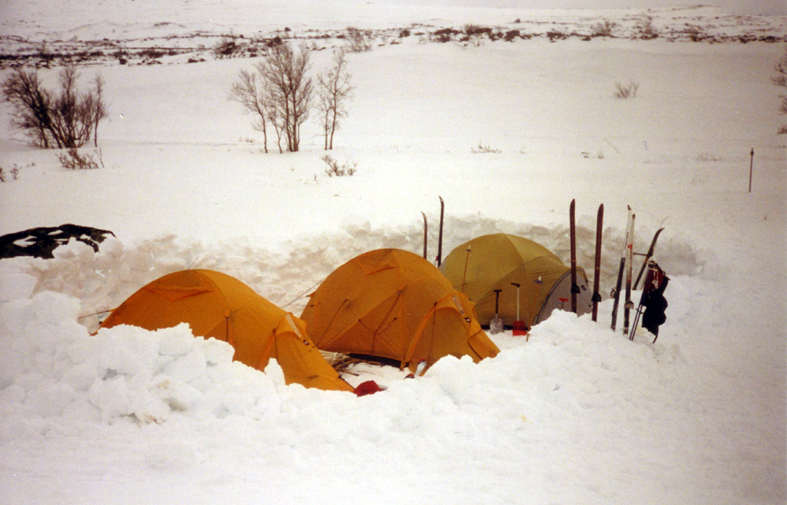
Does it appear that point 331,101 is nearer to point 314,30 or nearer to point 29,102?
point 29,102

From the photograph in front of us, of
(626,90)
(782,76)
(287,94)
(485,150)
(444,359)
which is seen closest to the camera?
(444,359)

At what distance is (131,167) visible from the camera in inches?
573

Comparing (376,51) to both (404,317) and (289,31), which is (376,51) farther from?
(404,317)

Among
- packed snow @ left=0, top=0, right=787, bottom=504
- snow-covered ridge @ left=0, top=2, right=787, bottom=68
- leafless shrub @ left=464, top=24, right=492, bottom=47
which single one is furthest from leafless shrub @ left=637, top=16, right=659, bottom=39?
leafless shrub @ left=464, top=24, right=492, bottom=47

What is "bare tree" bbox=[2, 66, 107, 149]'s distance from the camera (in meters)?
16.0

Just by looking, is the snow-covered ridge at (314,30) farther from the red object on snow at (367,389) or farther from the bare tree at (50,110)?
the red object on snow at (367,389)

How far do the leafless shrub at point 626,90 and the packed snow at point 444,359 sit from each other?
16.5 inches

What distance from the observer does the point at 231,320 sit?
5.15m

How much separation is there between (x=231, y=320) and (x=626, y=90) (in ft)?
71.4

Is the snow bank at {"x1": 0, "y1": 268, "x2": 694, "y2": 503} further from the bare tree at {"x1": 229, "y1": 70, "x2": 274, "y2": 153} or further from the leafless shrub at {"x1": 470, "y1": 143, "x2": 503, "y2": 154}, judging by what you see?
the bare tree at {"x1": 229, "y1": 70, "x2": 274, "y2": 153}

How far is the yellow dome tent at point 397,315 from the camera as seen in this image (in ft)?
20.5

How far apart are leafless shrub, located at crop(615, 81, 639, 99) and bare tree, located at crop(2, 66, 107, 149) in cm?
2121

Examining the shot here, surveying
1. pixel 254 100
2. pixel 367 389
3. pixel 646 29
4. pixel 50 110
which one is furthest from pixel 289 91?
pixel 646 29

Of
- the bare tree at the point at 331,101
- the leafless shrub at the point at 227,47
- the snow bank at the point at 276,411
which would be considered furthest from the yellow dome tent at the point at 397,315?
the leafless shrub at the point at 227,47
